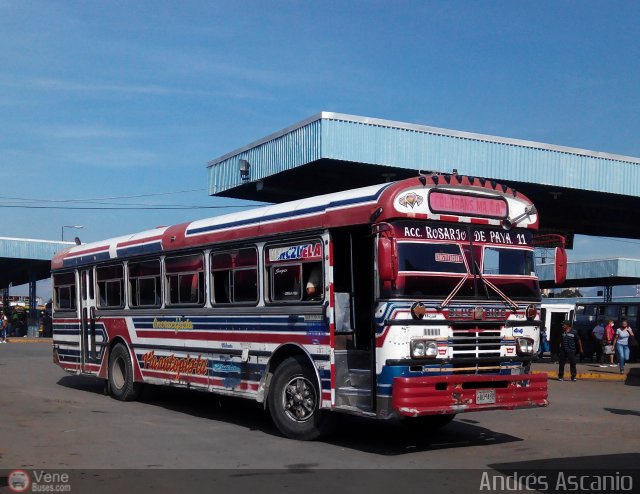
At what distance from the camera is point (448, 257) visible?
9.58 meters

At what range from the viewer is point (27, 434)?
10.5m

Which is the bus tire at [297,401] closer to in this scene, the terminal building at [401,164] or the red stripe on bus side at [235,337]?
the red stripe on bus side at [235,337]

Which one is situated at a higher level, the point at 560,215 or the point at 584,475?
the point at 560,215

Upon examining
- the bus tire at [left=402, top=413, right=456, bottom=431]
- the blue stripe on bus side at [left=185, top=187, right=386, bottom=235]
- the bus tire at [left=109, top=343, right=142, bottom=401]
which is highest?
the blue stripe on bus side at [left=185, top=187, right=386, bottom=235]

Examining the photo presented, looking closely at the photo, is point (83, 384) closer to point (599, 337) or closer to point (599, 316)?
point (599, 337)

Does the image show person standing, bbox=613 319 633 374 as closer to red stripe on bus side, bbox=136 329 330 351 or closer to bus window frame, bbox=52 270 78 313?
red stripe on bus side, bbox=136 329 330 351

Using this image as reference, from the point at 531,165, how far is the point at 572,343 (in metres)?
4.98

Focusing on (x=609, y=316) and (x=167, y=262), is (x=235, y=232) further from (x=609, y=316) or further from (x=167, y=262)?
(x=609, y=316)

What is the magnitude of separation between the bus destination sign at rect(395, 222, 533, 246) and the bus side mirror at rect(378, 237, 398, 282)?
16.9 inches

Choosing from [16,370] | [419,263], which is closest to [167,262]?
[419,263]

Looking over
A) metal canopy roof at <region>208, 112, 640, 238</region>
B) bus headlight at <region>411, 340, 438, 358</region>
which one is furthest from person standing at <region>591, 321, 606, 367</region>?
bus headlight at <region>411, 340, 438, 358</region>

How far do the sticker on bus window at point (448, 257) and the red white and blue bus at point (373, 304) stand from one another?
20 mm

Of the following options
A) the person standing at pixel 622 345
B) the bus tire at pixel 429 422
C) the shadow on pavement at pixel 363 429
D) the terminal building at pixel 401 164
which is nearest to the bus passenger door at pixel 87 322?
the shadow on pavement at pixel 363 429

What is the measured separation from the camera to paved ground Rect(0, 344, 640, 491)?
29.1 ft
